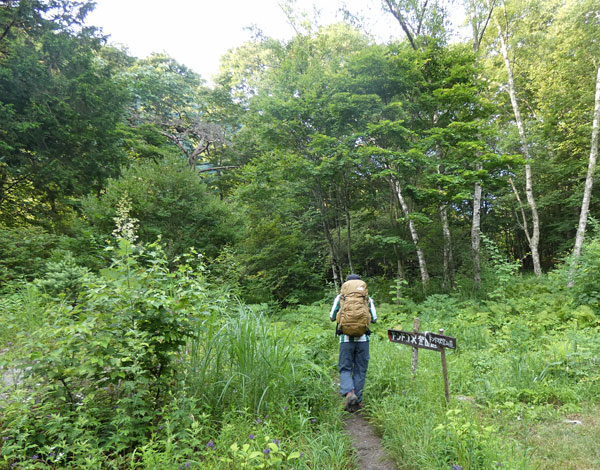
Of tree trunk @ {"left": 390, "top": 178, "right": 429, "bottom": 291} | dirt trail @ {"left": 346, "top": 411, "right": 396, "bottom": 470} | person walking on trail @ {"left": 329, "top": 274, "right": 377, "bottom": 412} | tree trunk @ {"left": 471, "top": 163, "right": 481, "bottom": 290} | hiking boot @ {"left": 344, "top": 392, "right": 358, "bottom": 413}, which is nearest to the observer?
dirt trail @ {"left": 346, "top": 411, "right": 396, "bottom": 470}

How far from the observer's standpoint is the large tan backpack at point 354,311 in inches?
145

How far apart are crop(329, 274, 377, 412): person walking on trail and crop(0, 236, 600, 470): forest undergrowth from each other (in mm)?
214

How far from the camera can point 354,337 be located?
12.3ft

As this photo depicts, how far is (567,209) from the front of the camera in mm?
14758

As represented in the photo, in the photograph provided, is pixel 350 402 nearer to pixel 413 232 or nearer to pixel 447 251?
pixel 413 232

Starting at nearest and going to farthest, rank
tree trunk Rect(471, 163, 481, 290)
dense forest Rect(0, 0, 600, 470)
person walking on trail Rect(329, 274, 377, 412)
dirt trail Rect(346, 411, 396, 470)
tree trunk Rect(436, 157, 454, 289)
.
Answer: dense forest Rect(0, 0, 600, 470)
dirt trail Rect(346, 411, 396, 470)
person walking on trail Rect(329, 274, 377, 412)
tree trunk Rect(471, 163, 481, 290)
tree trunk Rect(436, 157, 454, 289)

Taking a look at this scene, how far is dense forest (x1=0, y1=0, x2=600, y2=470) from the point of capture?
2342 millimetres

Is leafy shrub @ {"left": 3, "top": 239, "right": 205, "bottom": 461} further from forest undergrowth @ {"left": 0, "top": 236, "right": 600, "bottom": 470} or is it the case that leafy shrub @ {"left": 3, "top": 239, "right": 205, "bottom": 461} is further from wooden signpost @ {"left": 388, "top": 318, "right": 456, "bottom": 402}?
wooden signpost @ {"left": 388, "top": 318, "right": 456, "bottom": 402}

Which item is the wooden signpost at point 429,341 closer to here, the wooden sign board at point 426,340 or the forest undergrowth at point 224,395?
the wooden sign board at point 426,340

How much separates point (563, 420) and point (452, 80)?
346 inches

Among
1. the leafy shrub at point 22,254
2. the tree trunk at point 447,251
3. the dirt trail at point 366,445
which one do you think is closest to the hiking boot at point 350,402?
the dirt trail at point 366,445

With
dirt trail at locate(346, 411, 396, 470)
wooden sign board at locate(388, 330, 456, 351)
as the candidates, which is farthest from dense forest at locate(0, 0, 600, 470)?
wooden sign board at locate(388, 330, 456, 351)

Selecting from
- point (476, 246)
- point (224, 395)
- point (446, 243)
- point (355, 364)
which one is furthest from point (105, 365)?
point (476, 246)

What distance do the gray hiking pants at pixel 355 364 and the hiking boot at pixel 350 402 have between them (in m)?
0.18
